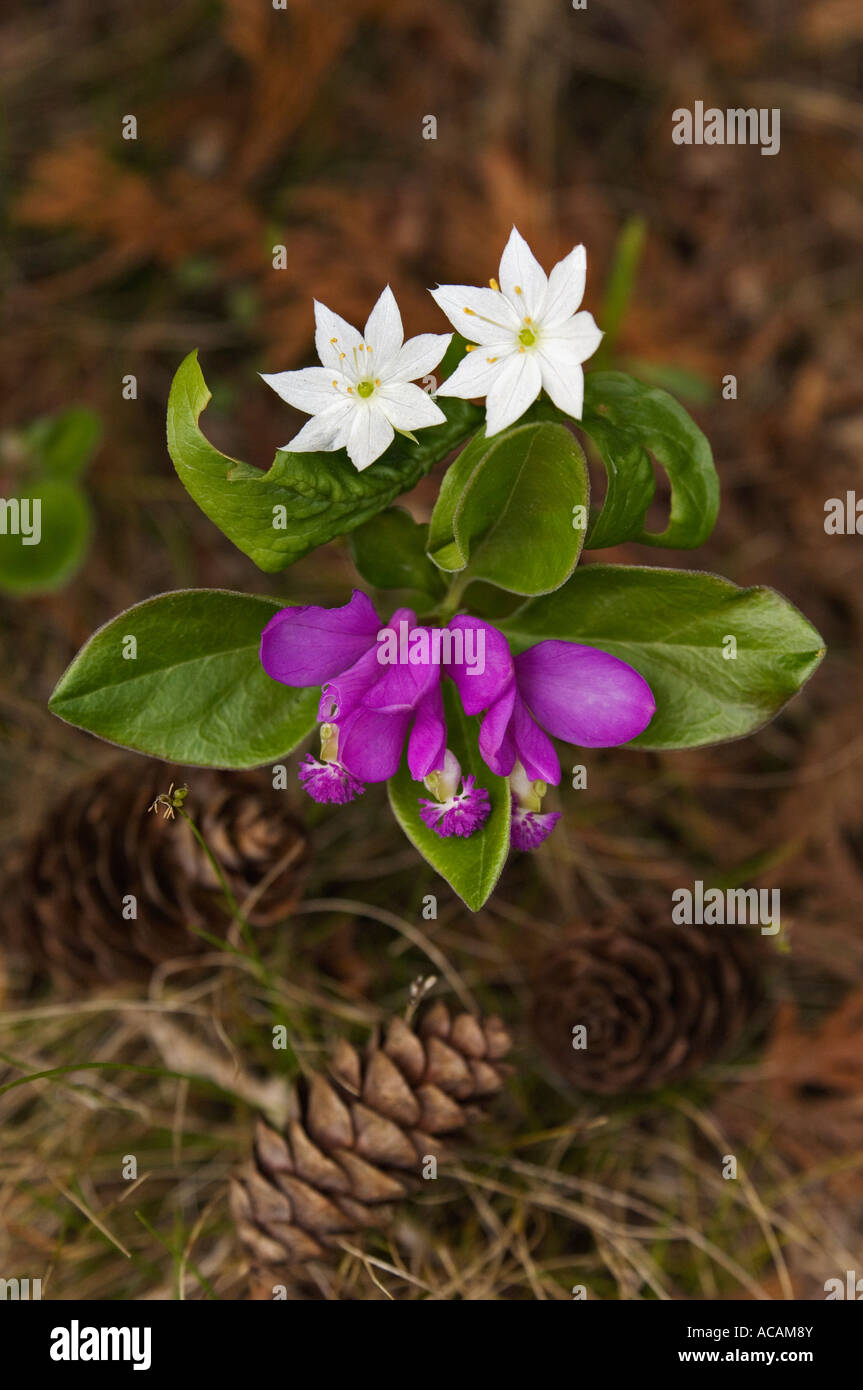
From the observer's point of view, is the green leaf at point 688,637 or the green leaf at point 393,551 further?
the green leaf at point 393,551

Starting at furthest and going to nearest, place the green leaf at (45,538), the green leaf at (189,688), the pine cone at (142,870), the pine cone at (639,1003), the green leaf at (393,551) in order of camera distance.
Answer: the green leaf at (45,538), the pine cone at (639,1003), the pine cone at (142,870), the green leaf at (393,551), the green leaf at (189,688)

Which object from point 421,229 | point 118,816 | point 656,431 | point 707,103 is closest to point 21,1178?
point 118,816

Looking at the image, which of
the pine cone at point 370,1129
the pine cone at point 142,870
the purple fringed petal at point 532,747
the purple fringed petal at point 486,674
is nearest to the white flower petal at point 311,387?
the purple fringed petal at point 486,674

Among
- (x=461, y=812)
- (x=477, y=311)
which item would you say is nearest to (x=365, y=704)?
(x=461, y=812)

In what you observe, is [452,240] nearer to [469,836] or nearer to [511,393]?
[511,393]

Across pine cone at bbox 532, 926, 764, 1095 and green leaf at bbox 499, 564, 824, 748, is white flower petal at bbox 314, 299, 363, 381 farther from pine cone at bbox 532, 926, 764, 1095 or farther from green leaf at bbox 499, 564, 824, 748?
pine cone at bbox 532, 926, 764, 1095

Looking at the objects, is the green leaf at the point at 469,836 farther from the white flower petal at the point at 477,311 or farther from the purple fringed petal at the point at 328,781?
the white flower petal at the point at 477,311

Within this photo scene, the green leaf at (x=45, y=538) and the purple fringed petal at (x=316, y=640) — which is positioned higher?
the green leaf at (x=45, y=538)
